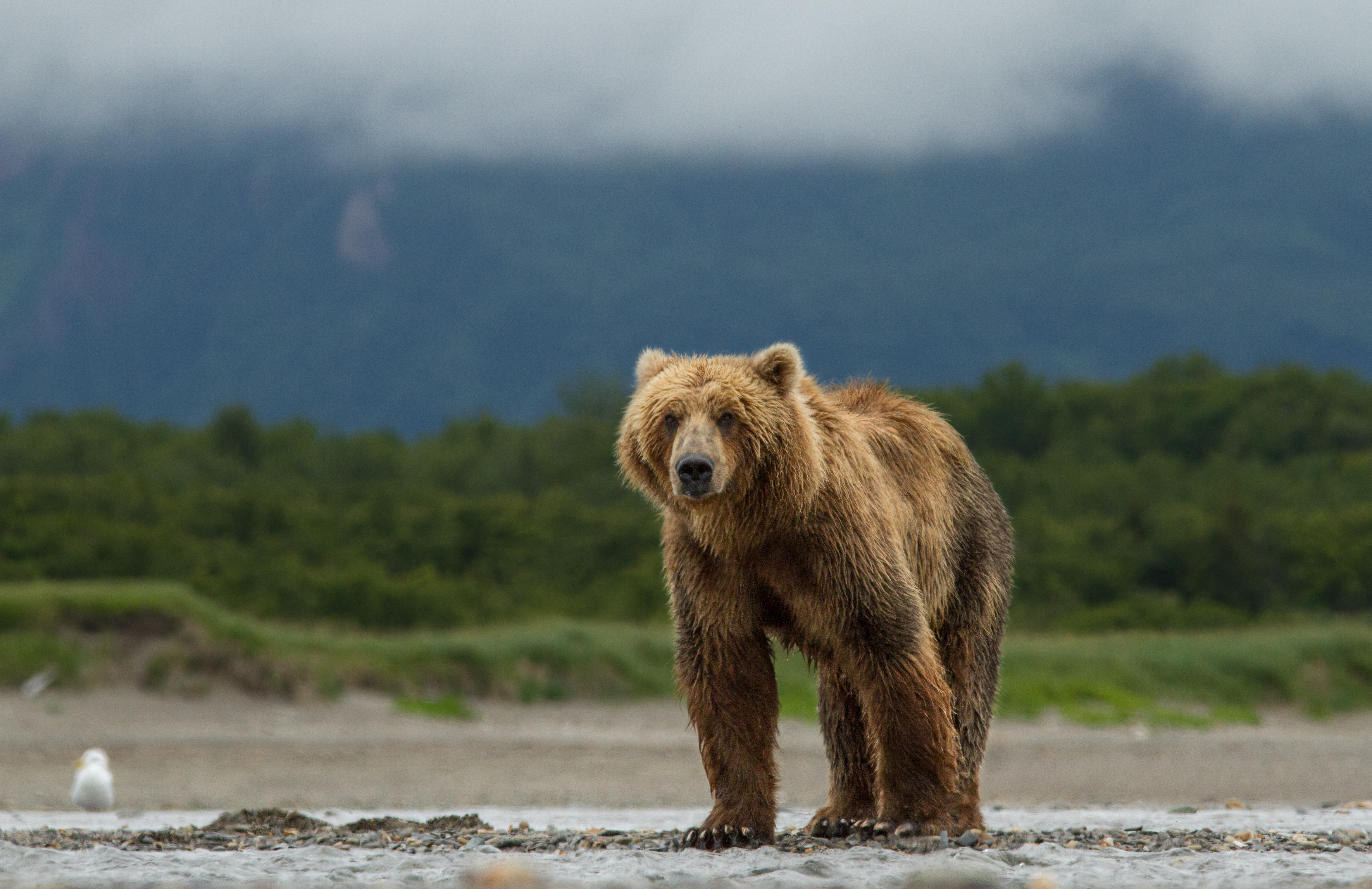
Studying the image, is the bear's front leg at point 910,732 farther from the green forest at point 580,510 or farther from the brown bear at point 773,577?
the green forest at point 580,510

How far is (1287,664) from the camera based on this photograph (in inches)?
1086

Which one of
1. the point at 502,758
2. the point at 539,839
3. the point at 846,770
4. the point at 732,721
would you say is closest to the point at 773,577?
the point at 732,721

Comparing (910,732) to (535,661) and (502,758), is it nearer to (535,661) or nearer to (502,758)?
(502,758)

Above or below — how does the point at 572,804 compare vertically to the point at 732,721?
below

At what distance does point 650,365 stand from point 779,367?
71cm

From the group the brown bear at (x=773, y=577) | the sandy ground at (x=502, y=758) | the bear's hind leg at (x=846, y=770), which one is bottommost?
the sandy ground at (x=502, y=758)

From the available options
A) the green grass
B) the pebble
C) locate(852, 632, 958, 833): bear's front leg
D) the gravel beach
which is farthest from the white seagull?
the green grass

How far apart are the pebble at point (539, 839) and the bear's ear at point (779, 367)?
7.48ft

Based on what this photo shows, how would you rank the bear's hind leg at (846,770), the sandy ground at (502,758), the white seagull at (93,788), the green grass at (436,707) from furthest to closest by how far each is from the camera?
1. the green grass at (436,707)
2. the sandy ground at (502,758)
3. the white seagull at (93,788)
4. the bear's hind leg at (846,770)

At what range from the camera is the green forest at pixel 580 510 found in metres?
30.9

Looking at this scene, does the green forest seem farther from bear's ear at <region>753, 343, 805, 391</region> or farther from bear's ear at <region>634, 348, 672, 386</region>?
bear's ear at <region>753, 343, 805, 391</region>

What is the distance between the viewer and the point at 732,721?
7.43m

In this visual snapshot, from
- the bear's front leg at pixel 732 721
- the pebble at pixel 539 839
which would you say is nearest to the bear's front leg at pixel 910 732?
the pebble at pixel 539 839

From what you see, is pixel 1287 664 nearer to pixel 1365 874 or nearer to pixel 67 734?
pixel 67 734
